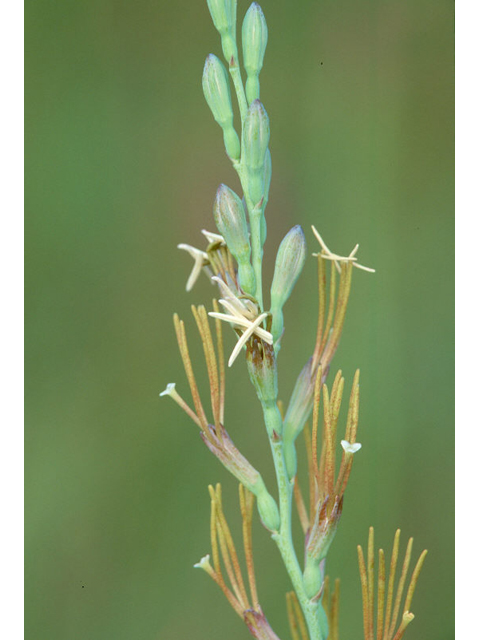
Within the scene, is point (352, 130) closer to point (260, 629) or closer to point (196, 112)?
point (196, 112)

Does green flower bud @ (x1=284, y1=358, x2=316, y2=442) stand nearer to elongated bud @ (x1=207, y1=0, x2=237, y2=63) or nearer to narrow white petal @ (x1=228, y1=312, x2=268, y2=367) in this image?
narrow white petal @ (x1=228, y1=312, x2=268, y2=367)

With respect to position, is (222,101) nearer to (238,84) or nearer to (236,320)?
(238,84)

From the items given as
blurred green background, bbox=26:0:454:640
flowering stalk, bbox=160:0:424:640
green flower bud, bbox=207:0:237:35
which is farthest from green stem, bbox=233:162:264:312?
blurred green background, bbox=26:0:454:640

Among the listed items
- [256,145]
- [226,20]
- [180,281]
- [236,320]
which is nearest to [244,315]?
[236,320]

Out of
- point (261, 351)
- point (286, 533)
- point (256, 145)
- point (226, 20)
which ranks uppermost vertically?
point (226, 20)

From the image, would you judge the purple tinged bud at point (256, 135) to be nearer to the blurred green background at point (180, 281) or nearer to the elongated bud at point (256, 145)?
the elongated bud at point (256, 145)

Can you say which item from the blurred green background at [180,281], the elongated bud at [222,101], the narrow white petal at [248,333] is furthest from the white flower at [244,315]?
the blurred green background at [180,281]

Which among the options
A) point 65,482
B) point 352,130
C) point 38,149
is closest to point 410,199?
point 352,130
